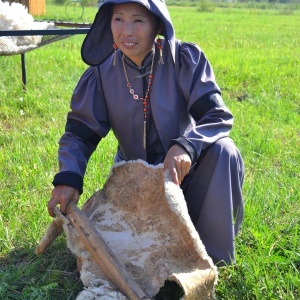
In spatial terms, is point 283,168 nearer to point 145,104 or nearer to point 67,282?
point 145,104

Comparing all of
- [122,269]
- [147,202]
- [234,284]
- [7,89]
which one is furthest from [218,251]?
[7,89]

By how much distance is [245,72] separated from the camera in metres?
6.90

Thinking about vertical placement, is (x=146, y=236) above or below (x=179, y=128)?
below

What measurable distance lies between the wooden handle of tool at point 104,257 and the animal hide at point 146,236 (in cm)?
4

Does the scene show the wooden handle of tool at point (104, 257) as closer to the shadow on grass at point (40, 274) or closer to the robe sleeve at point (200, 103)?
the shadow on grass at point (40, 274)

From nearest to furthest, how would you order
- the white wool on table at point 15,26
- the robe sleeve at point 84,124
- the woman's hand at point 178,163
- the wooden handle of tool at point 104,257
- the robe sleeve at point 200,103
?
the wooden handle of tool at point 104,257, the woman's hand at point 178,163, the robe sleeve at point 200,103, the robe sleeve at point 84,124, the white wool on table at point 15,26

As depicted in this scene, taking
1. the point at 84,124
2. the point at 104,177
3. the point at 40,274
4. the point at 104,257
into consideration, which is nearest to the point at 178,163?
the point at 104,257

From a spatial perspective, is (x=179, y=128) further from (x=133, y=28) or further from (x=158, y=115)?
(x=133, y=28)

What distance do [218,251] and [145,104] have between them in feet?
2.25

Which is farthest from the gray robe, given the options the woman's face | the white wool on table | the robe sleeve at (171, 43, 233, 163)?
the white wool on table

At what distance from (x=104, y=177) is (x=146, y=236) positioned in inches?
43.0

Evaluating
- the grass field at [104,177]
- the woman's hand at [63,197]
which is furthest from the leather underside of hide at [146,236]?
the grass field at [104,177]

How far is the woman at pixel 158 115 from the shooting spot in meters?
2.30

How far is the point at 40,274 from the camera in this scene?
2387mm
